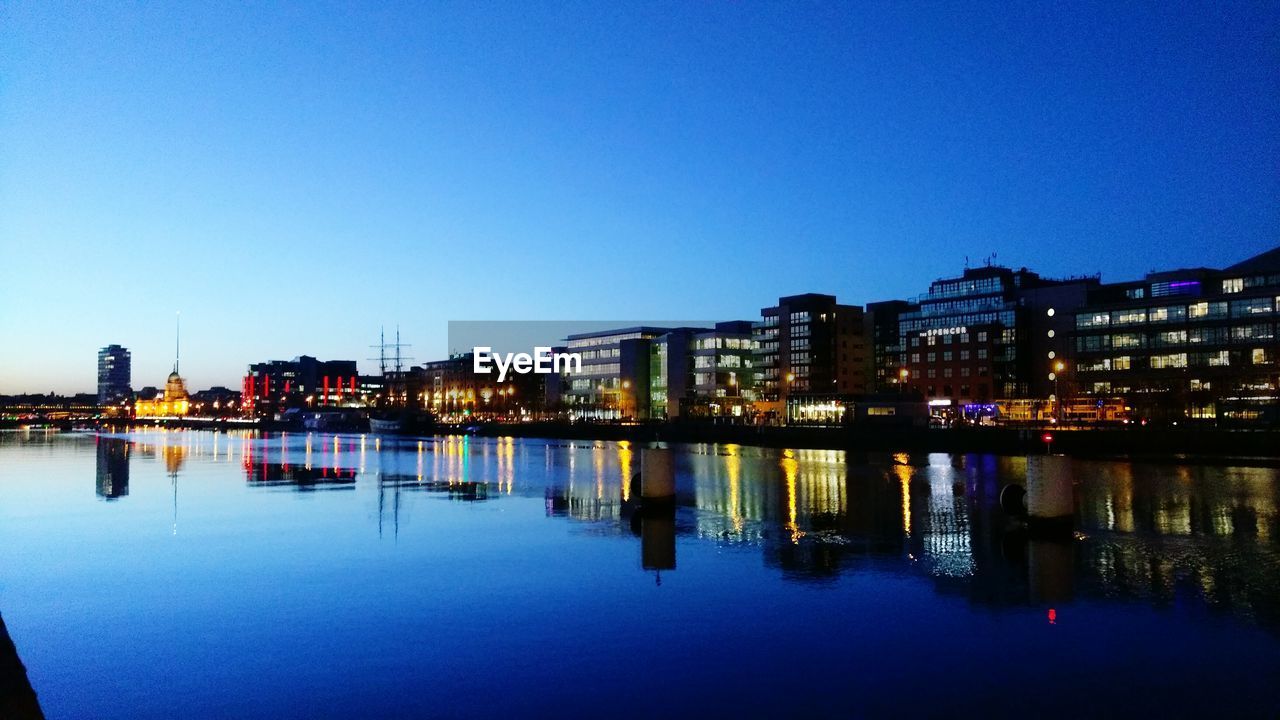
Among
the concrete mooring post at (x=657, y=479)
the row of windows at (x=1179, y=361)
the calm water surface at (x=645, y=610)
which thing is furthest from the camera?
the row of windows at (x=1179, y=361)

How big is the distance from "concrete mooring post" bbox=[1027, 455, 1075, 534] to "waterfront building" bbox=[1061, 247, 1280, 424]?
86.2m

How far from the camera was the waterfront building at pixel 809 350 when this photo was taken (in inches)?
6703

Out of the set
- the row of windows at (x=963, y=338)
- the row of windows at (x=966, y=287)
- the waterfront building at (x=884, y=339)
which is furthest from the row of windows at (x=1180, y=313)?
the waterfront building at (x=884, y=339)

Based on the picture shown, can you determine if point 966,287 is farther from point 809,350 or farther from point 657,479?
point 657,479

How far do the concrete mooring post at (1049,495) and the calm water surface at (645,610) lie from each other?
104 centimetres

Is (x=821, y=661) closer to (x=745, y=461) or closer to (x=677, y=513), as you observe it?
(x=677, y=513)

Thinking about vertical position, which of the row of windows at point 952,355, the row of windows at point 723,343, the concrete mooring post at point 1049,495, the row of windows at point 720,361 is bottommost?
the concrete mooring post at point 1049,495

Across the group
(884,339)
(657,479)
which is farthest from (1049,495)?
(884,339)

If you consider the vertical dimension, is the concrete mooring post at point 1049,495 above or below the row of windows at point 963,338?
below

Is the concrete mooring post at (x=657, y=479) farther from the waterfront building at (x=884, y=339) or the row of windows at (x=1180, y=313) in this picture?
the waterfront building at (x=884, y=339)

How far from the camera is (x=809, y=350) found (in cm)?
17075

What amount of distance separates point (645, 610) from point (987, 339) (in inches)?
Result: 5460

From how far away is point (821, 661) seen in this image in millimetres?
13602

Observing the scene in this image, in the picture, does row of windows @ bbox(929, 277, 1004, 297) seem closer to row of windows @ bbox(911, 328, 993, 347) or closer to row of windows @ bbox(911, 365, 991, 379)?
row of windows @ bbox(911, 328, 993, 347)
